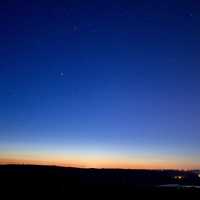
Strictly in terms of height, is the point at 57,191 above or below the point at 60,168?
below

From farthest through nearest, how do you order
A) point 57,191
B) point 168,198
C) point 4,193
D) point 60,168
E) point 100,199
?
point 60,168 → point 168,198 → point 57,191 → point 100,199 → point 4,193

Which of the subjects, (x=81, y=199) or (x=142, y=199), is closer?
(x=81, y=199)

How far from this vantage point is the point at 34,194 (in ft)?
144

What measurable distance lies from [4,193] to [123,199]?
629 inches

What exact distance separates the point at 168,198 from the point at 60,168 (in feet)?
444

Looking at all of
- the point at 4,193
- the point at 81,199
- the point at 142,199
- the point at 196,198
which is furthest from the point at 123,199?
the point at 4,193

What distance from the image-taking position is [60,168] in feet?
596

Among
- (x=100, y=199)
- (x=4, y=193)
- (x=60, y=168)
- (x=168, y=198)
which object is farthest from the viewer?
(x=60, y=168)

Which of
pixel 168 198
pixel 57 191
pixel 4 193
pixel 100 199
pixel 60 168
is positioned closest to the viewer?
pixel 4 193

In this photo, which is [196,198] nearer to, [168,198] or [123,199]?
[168,198]

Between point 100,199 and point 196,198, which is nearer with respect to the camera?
point 100,199

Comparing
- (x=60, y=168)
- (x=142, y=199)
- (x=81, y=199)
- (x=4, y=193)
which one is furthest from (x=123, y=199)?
(x=60, y=168)

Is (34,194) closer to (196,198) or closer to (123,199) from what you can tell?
(123,199)

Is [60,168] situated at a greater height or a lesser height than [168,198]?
greater
